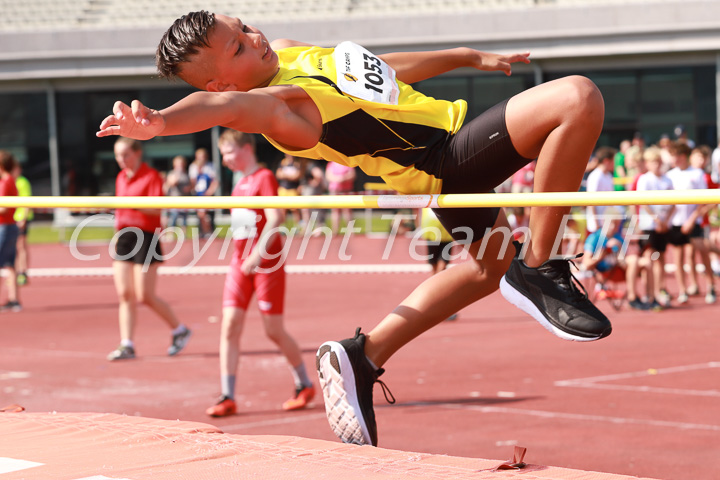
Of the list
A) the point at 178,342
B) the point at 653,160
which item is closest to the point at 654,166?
the point at 653,160

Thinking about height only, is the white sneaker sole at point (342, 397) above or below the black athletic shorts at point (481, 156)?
below

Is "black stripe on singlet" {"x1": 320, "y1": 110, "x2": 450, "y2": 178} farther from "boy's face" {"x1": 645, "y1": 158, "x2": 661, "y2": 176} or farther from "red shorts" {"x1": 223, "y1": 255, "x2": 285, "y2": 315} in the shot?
"boy's face" {"x1": 645, "y1": 158, "x2": 661, "y2": 176}

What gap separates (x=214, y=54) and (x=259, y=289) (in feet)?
11.1

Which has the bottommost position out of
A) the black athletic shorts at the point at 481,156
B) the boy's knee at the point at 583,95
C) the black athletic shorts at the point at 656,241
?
the black athletic shorts at the point at 656,241

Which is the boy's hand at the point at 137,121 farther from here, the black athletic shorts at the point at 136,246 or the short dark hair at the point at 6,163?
the short dark hair at the point at 6,163

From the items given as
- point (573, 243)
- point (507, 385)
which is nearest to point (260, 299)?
point (507, 385)

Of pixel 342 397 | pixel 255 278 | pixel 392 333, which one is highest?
pixel 255 278

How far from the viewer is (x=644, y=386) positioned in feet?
22.3

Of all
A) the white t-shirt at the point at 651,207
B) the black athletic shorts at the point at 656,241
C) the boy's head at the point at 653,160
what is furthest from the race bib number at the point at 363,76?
the black athletic shorts at the point at 656,241

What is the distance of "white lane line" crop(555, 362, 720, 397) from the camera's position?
657cm

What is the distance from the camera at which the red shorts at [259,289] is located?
22.0 ft

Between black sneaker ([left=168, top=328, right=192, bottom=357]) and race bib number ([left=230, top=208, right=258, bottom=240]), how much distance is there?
79.5 inches

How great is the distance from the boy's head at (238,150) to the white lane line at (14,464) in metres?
3.40

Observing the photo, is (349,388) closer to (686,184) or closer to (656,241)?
(656,241)
